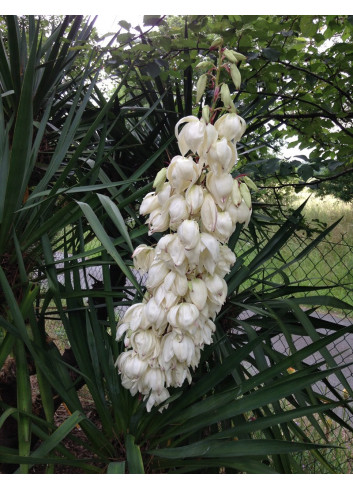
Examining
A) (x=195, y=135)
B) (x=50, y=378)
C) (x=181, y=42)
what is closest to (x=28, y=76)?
(x=195, y=135)

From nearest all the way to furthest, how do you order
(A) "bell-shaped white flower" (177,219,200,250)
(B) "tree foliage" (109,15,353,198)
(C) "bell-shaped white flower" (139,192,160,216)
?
1. (A) "bell-shaped white flower" (177,219,200,250)
2. (C) "bell-shaped white flower" (139,192,160,216)
3. (B) "tree foliage" (109,15,353,198)

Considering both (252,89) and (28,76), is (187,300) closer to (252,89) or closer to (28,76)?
(28,76)

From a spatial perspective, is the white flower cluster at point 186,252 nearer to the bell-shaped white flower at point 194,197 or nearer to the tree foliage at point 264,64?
the bell-shaped white flower at point 194,197

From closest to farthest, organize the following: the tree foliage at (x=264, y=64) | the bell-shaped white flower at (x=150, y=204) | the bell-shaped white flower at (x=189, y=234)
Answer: the bell-shaped white flower at (x=189, y=234) < the bell-shaped white flower at (x=150, y=204) < the tree foliage at (x=264, y=64)

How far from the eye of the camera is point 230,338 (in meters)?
1.74

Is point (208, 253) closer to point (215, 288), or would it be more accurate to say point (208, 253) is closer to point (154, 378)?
point (215, 288)

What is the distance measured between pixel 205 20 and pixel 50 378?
1604 mm

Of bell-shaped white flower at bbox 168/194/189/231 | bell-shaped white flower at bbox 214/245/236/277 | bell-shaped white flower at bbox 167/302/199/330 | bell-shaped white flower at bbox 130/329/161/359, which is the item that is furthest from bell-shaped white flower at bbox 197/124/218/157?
bell-shaped white flower at bbox 130/329/161/359

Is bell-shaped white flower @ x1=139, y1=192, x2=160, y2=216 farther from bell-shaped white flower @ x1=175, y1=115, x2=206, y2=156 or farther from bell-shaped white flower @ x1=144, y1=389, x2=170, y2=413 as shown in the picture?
bell-shaped white flower @ x1=144, y1=389, x2=170, y2=413

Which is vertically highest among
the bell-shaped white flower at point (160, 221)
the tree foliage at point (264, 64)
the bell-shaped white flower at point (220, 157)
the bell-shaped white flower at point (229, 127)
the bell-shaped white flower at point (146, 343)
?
the tree foliage at point (264, 64)

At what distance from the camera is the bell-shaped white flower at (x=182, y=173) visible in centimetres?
96

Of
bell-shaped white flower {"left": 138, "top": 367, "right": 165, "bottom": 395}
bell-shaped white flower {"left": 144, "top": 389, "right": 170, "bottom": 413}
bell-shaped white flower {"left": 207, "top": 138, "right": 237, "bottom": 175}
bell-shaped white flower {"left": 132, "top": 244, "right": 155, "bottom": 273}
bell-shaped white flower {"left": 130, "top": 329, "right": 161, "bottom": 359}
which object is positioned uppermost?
bell-shaped white flower {"left": 207, "top": 138, "right": 237, "bottom": 175}

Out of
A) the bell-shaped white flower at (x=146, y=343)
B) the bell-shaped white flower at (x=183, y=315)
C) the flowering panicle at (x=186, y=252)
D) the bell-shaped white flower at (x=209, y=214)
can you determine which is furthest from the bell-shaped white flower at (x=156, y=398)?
the bell-shaped white flower at (x=209, y=214)

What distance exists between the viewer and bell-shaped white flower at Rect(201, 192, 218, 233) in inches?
38.4
